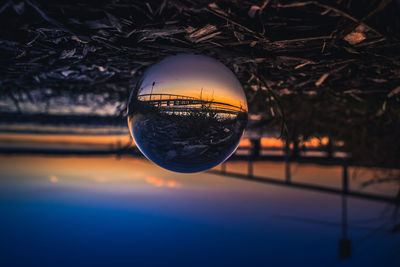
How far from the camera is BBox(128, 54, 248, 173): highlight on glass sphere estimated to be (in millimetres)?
632

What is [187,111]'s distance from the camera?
0.64 m

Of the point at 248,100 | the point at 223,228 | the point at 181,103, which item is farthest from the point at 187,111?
the point at 223,228

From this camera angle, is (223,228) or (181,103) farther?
(223,228)

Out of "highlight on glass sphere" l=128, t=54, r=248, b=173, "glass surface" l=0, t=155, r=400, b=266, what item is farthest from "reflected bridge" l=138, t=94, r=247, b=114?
"glass surface" l=0, t=155, r=400, b=266

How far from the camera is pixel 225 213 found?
11.9 ft

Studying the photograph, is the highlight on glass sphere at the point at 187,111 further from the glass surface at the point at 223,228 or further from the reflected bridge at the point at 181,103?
the glass surface at the point at 223,228

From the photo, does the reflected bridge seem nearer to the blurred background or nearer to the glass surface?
the blurred background

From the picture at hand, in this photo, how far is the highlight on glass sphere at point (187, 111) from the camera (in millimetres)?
632

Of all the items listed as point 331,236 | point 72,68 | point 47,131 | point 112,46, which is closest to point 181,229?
point 331,236

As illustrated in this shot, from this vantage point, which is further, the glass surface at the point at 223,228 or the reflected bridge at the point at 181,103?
the glass surface at the point at 223,228

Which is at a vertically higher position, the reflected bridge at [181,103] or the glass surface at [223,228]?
the reflected bridge at [181,103]

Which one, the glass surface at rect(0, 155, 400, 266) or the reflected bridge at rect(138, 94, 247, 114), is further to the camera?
the glass surface at rect(0, 155, 400, 266)

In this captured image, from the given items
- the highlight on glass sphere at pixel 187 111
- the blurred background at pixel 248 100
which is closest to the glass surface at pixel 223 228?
the blurred background at pixel 248 100

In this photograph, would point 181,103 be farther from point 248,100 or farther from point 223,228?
point 223,228
